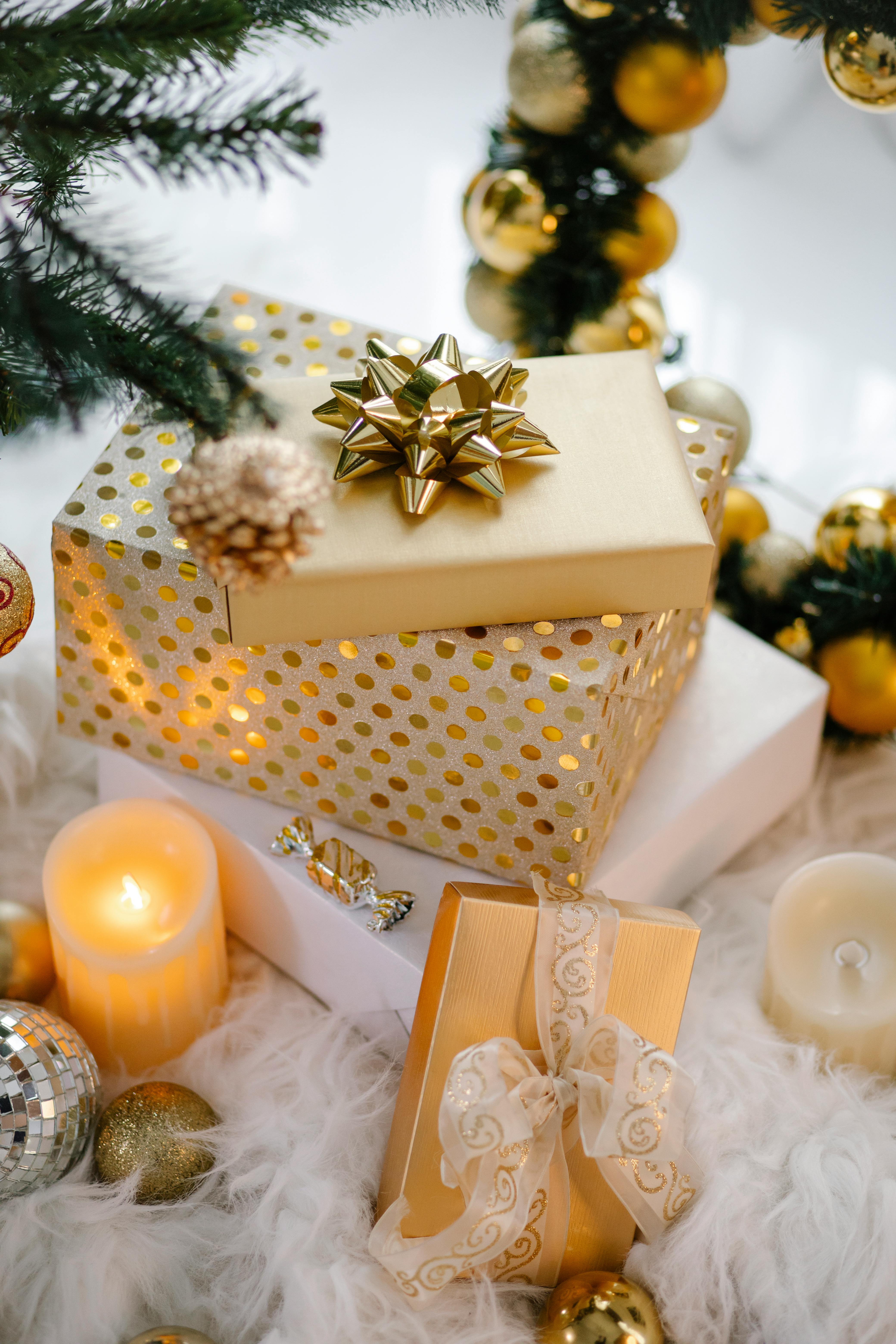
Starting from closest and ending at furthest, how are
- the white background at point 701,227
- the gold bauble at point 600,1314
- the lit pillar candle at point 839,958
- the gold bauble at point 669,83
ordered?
1. the gold bauble at point 600,1314
2. the lit pillar candle at point 839,958
3. the gold bauble at point 669,83
4. the white background at point 701,227

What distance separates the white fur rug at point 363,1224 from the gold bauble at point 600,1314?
15mm

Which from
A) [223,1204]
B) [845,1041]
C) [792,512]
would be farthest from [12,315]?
[792,512]

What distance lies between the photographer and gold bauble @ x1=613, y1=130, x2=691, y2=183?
93 centimetres

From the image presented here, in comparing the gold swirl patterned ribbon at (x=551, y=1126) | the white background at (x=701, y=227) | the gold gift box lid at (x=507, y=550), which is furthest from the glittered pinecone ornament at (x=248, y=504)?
the white background at (x=701, y=227)

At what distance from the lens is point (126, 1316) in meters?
0.63

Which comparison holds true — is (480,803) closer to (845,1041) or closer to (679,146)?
(845,1041)

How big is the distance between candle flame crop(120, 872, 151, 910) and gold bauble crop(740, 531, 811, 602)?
523 millimetres

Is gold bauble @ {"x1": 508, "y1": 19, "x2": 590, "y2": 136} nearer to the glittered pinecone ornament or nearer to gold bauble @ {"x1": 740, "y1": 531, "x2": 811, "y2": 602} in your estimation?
gold bauble @ {"x1": 740, "y1": 531, "x2": 811, "y2": 602}

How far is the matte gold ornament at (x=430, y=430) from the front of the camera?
64 centimetres

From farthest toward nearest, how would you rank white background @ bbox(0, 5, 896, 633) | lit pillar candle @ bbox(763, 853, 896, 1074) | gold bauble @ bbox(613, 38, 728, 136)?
1. white background @ bbox(0, 5, 896, 633)
2. gold bauble @ bbox(613, 38, 728, 136)
3. lit pillar candle @ bbox(763, 853, 896, 1074)

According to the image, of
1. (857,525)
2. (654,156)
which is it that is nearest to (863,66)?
(654,156)

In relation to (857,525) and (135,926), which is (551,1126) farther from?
(857,525)

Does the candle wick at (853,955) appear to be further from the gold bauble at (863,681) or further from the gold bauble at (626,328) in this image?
the gold bauble at (626,328)

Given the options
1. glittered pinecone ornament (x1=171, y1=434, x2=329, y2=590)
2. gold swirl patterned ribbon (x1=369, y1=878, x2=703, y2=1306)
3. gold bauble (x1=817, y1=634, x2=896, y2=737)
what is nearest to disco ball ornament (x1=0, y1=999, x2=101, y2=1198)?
gold swirl patterned ribbon (x1=369, y1=878, x2=703, y2=1306)
